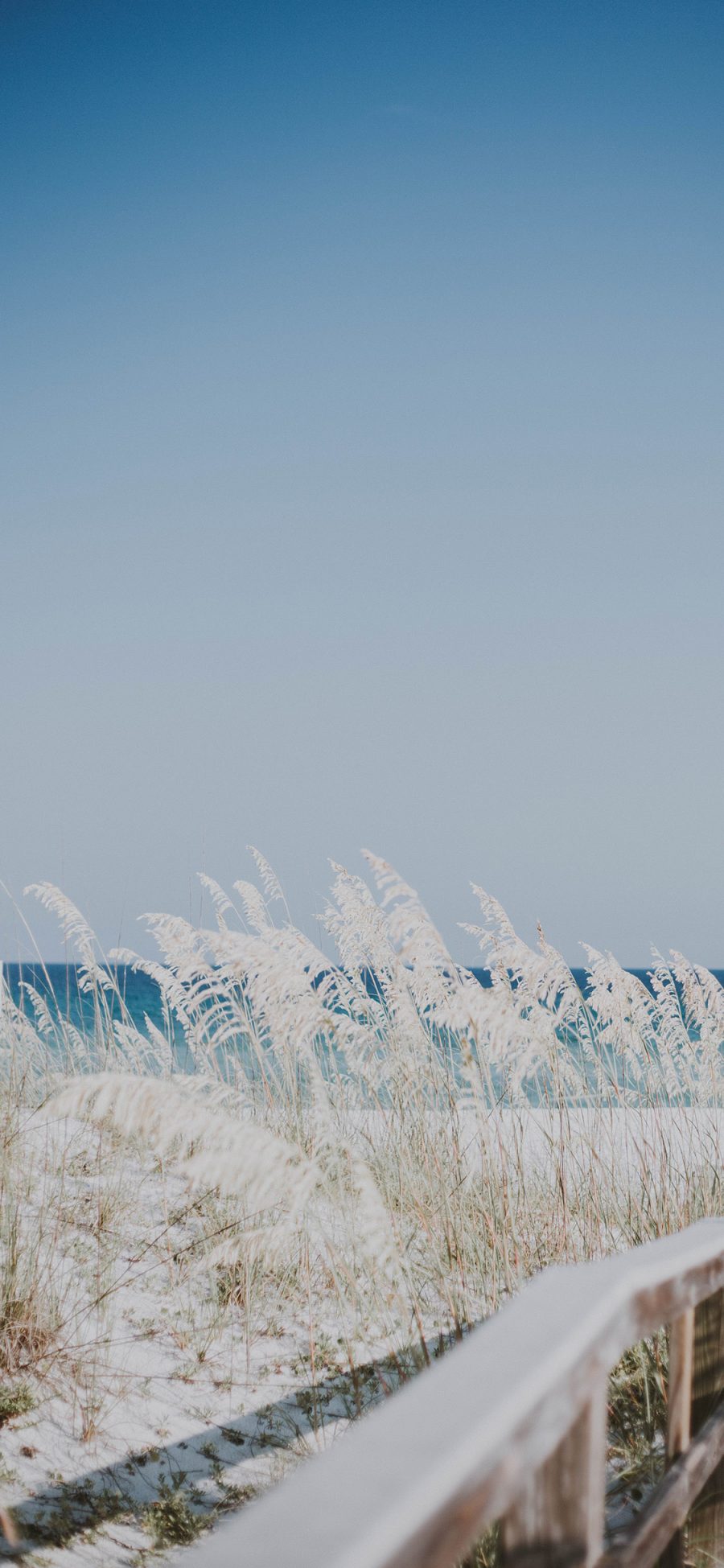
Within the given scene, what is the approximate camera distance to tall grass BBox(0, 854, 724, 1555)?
2252 mm

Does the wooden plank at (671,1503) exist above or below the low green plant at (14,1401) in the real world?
A: above

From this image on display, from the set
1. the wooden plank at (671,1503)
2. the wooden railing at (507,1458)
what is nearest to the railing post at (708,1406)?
the wooden plank at (671,1503)

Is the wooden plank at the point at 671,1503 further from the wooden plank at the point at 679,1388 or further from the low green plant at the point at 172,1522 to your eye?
the low green plant at the point at 172,1522

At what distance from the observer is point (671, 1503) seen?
1.36 meters

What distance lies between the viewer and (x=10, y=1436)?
8.77 ft

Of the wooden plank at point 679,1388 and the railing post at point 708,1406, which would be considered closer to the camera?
the wooden plank at point 679,1388

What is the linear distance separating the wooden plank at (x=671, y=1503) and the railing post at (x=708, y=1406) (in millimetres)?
37

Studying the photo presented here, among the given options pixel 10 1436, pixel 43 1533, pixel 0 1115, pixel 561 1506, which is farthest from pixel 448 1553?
pixel 0 1115

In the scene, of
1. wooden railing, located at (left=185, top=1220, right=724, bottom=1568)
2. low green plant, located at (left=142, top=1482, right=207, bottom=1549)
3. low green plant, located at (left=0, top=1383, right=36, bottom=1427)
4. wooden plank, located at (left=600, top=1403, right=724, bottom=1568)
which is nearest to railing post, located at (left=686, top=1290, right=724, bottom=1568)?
wooden plank, located at (left=600, top=1403, right=724, bottom=1568)

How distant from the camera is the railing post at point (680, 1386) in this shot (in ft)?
4.87

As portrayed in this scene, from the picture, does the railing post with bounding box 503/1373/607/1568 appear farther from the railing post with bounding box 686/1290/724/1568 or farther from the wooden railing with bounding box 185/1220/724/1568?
the railing post with bounding box 686/1290/724/1568

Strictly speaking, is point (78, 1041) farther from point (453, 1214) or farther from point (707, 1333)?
point (707, 1333)

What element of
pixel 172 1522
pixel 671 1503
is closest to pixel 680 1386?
pixel 671 1503

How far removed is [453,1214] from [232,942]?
1.42m
